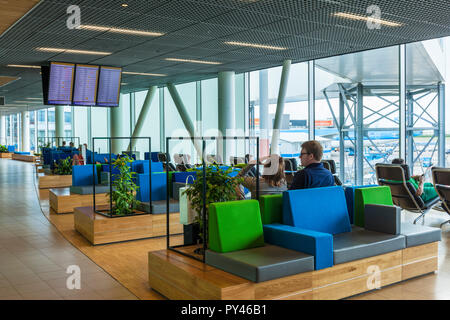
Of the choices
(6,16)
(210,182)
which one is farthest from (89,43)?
(210,182)

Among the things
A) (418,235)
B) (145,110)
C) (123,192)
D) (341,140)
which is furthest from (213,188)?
(145,110)

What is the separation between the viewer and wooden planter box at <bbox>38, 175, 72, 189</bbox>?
12.0m

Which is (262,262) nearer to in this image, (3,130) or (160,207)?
(160,207)

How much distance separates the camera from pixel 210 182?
4.00 meters

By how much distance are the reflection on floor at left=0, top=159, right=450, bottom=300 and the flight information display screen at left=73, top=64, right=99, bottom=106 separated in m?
3.17

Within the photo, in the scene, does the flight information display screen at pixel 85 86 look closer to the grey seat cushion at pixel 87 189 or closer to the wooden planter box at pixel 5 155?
the grey seat cushion at pixel 87 189

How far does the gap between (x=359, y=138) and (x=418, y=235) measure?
5.91m

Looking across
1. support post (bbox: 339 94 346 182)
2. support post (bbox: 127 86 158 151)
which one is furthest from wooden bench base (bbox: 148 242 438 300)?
support post (bbox: 127 86 158 151)

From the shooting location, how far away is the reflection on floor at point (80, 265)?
3881 mm

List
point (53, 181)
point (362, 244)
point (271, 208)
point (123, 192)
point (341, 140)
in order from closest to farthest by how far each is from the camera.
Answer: point (362, 244) → point (271, 208) → point (123, 192) → point (341, 140) → point (53, 181)

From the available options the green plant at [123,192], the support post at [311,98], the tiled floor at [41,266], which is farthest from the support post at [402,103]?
the tiled floor at [41,266]

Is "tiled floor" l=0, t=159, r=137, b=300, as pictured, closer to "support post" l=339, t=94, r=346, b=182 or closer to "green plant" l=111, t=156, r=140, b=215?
"green plant" l=111, t=156, r=140, b=215

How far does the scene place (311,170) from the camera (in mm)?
4430

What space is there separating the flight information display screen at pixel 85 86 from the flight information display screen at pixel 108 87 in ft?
0.48
